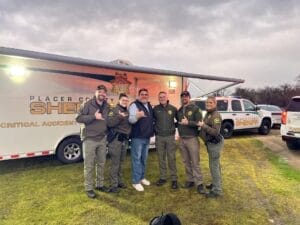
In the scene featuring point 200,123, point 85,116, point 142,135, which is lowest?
point 142,135

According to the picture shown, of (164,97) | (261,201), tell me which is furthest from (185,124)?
(261,201)

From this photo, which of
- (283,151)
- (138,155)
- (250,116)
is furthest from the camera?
(250,116)

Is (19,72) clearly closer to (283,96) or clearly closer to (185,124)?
(185,124)

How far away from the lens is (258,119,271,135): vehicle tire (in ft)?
46.1

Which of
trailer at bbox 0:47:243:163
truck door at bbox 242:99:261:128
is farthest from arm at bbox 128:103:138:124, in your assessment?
truck door at bbox 242:99:261:128

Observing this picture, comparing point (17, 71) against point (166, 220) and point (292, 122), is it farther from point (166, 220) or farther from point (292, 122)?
point (292, 122)

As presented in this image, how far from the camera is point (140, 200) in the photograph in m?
5.26

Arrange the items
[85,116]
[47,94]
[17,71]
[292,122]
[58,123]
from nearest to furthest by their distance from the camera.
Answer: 1. [85,116]
2. [17,71]
3. [47,94]
4. [58,123]
5. [292,122]

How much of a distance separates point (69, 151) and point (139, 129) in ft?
8.70

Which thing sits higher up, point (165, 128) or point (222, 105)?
point (222, 105)

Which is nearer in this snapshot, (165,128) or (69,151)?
(165,128)

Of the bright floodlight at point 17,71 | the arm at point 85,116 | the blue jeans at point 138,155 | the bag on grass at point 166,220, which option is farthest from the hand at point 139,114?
the bag on grass at point 166,220

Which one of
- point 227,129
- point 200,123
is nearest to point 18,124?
point 200,123

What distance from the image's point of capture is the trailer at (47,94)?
6438 millimetres
